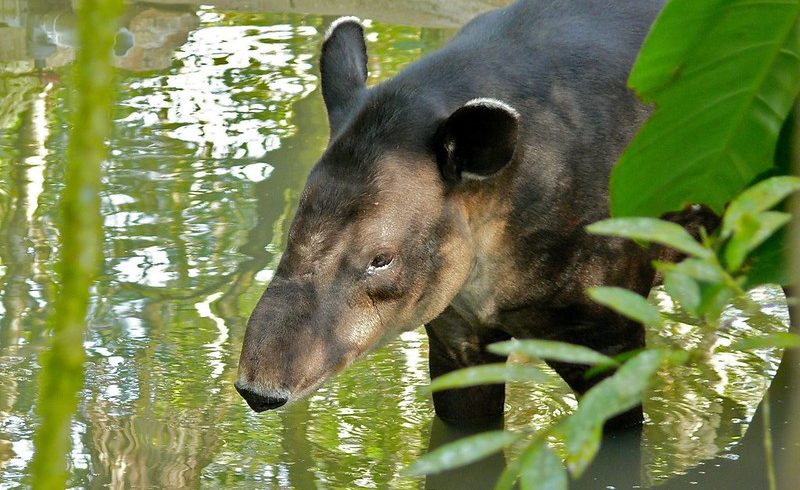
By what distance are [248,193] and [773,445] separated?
393 cm

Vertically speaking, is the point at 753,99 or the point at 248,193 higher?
the point at 753,99

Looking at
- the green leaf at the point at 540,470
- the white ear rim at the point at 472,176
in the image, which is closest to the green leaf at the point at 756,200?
the green leaf at the point at 540,470

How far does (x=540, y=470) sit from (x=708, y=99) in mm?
1836

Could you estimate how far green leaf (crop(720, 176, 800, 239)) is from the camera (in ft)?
5.62

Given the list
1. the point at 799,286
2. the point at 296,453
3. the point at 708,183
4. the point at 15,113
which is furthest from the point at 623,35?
the point at 15,113

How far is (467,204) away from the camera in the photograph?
4520 millimetres

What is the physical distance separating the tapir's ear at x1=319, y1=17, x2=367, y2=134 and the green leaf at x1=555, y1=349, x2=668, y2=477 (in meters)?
3.07

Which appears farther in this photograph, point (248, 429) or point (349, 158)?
point (248, 429)

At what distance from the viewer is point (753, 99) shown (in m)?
3.23

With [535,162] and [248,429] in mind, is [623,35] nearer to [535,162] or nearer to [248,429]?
[535,162]

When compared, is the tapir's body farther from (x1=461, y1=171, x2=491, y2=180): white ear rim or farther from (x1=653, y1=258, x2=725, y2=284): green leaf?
(x1=653, y1=258, x2=725, y2=284): green leaf

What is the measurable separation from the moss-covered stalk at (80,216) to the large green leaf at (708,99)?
222 cm

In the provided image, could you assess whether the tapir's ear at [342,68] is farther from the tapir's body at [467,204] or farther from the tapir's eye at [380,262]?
the tapir's eye at [380,262]

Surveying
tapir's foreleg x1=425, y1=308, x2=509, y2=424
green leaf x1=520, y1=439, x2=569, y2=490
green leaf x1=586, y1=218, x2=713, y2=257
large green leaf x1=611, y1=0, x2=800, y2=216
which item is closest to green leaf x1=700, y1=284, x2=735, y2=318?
green leaf x1=586, y1=218, x2=713, y2=257
